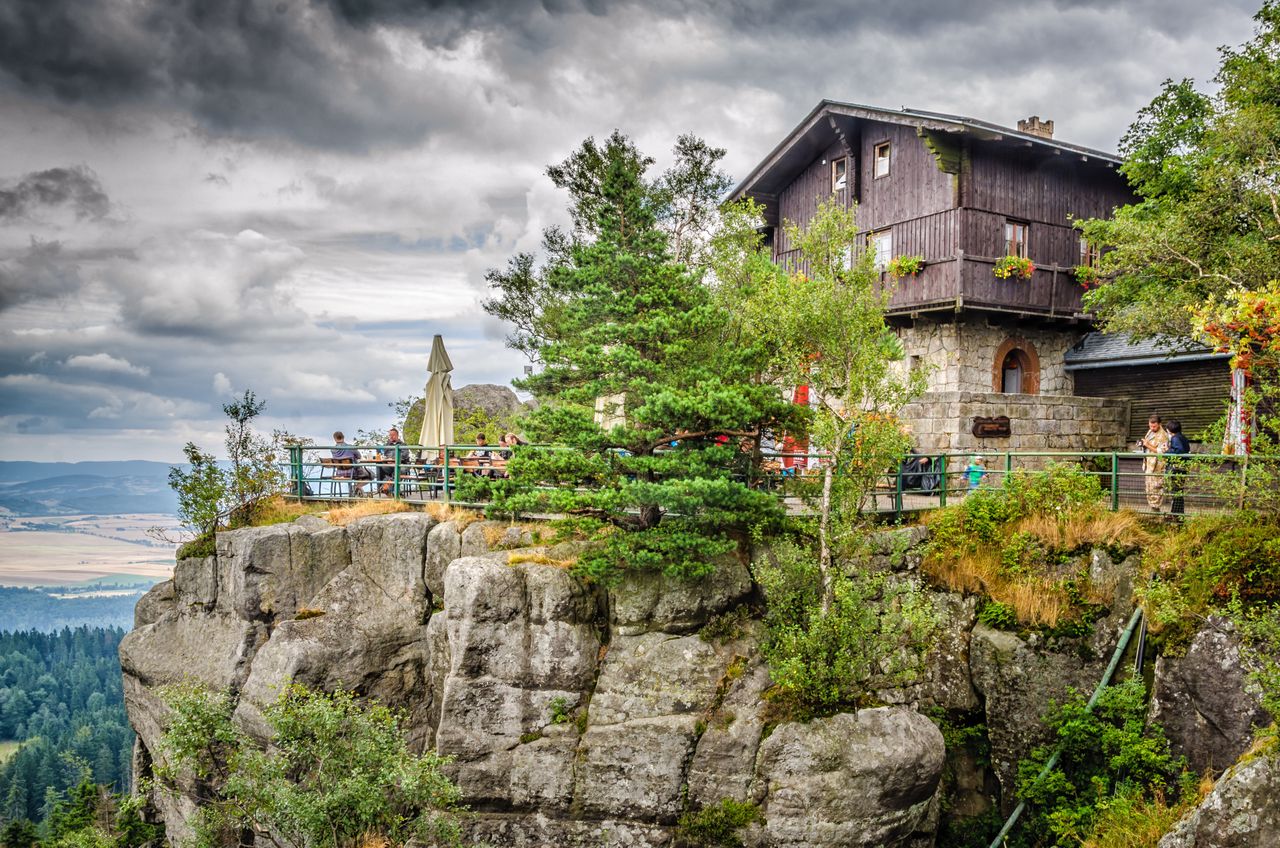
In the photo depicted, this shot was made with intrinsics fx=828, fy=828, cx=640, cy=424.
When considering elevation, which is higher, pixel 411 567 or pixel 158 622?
pixel 411 567

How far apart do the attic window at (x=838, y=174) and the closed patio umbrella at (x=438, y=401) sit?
12908 millimetres

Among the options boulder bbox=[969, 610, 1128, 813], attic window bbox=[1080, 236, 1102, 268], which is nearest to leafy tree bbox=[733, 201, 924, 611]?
boulder bbox=[969, 610, 1128, 813]

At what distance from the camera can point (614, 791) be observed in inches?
518

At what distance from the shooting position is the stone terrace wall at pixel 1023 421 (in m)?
20.4

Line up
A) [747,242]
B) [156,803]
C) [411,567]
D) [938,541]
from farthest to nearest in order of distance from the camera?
[156,803] < [747,242] < [411,567] < [938,541]

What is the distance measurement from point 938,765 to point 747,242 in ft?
37.6

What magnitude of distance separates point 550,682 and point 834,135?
729 inches

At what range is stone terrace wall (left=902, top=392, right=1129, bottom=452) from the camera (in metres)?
20.4

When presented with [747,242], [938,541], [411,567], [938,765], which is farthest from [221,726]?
[747,242]

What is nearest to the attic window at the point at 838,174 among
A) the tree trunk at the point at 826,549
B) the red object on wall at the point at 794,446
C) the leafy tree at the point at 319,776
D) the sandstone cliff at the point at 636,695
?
the red object on wall at the point at 794,446

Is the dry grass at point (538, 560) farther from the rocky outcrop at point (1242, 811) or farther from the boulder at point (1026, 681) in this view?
the rocky outcrop at point (1242, 811)

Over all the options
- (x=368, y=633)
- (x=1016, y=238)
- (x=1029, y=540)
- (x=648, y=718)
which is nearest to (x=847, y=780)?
(x=648, y=718)

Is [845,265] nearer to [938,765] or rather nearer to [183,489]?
[938,765]

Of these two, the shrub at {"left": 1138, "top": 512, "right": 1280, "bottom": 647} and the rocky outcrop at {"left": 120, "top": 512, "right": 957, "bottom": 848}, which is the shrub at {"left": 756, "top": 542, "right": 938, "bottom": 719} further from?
the shrub at {"left": 1138, "top": 512, "right": 1280, "bottom": 647}
